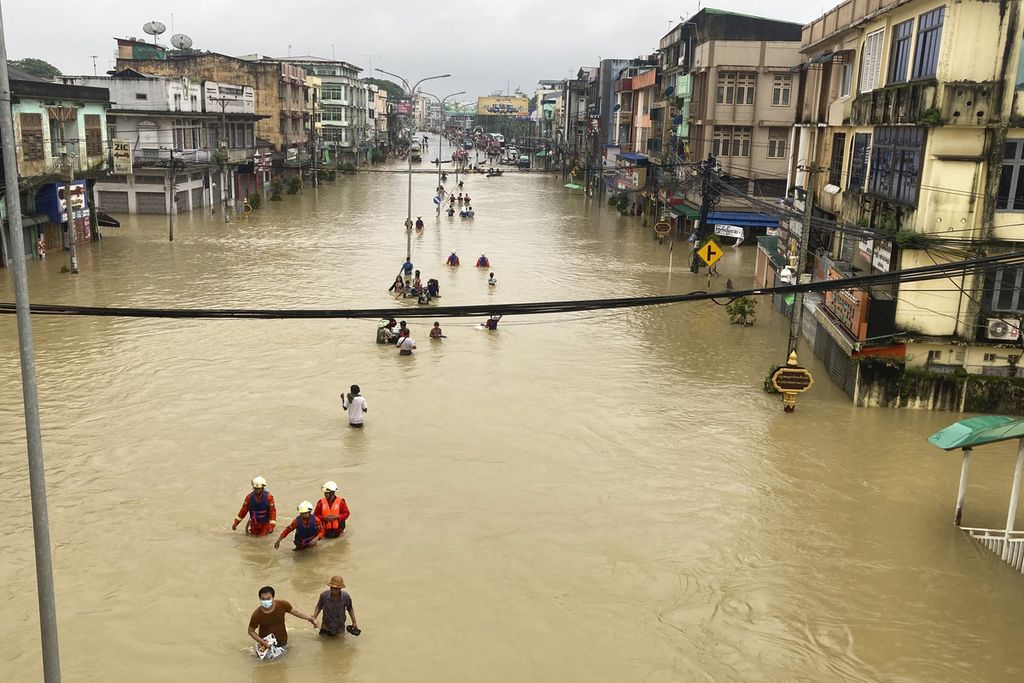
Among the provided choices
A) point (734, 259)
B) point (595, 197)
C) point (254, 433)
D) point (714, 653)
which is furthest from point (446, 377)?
point (595, 197)

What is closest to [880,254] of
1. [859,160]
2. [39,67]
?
[859,160]

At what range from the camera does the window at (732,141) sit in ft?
157

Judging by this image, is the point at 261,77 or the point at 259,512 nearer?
the point at 259,512

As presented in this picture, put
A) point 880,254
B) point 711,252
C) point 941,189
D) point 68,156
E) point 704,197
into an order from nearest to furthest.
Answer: point 941,189 → point 880,254 → point 711,252 → point 68,156 → point 704,197

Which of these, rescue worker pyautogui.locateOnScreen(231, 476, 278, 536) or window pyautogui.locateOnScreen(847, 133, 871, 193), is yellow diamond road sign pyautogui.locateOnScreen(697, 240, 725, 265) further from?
rescue worker pyautogui.locateOnScreen(231, 476, 278, 536)

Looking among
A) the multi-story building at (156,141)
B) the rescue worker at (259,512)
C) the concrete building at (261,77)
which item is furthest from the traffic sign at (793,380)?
the concrete building at (261,77)

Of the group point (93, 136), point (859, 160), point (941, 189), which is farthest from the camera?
point (93, 136)

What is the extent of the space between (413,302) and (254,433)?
14.5 metres

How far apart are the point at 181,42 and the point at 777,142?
57.3 m

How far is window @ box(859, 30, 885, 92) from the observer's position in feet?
79.8

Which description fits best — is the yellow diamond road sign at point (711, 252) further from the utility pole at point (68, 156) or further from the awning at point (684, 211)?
the utility pole at point (68, 156)

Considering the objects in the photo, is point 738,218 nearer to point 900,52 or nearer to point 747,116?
point 747,116

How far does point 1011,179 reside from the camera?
1970 cm

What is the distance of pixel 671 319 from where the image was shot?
31094mm
